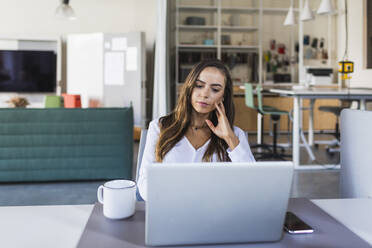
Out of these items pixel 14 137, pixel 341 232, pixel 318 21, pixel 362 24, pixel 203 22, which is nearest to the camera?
pixel 341 232

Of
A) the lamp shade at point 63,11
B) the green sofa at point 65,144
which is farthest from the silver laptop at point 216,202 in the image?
the lamp shade at point 63,11

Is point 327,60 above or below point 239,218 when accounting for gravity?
above

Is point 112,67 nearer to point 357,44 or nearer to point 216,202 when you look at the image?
point 357,44

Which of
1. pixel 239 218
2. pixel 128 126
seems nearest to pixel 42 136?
pixel 128 126

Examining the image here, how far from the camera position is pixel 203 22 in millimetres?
7578

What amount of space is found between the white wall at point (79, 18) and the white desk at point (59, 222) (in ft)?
22.1

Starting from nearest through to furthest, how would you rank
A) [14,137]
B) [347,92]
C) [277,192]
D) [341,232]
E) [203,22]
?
[277,192] < [341,232] < [14,137] < [347,92] < [203,22]

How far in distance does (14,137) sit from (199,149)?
278 centimetres

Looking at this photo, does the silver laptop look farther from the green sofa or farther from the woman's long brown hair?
the green sofa

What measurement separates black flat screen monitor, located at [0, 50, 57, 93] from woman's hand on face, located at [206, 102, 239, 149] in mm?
6542

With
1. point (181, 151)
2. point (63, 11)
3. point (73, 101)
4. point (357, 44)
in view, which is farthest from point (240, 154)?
point (357, 44)

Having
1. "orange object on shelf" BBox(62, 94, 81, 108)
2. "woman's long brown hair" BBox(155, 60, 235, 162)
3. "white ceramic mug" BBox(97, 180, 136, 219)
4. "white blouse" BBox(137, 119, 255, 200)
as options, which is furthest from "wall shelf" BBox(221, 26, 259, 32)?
"white ceramic mug" BBox(97, 180, 136, 219)

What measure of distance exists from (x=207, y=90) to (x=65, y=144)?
104 inches

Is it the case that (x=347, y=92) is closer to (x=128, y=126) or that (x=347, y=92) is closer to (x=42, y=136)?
(x=128, y=126)
